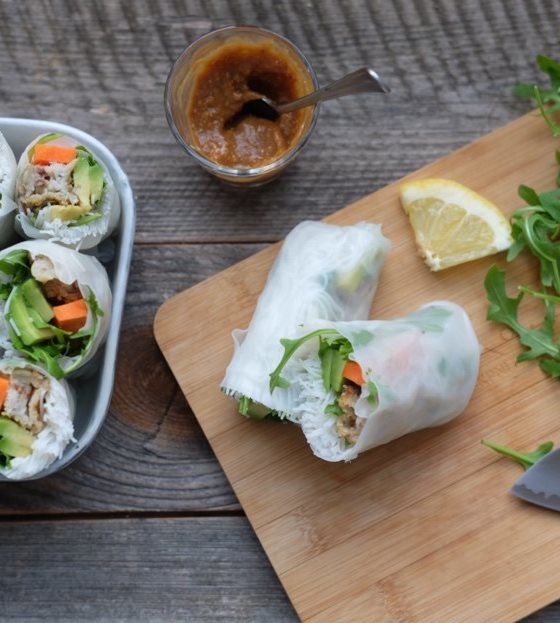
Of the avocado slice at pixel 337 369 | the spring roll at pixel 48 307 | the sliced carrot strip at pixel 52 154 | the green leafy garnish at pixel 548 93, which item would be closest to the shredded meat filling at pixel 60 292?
the spring roll at pixel 48 307

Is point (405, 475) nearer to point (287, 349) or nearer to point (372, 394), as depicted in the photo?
point (372, 394)

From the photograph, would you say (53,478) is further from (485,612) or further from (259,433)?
(485,612)

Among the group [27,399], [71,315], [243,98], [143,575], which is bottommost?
[143,575]

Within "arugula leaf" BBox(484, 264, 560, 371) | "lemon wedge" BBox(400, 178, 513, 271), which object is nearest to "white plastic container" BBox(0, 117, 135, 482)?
"lemon wedge" BBox(400, 178, 513, 271)

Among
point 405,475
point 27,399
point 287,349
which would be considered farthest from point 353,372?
point 27,399

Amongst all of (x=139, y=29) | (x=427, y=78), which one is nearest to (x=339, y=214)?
(x=427, y=78)

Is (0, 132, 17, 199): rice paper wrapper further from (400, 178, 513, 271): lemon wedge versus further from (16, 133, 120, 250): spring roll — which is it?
(400, 178, 513, 271): lemon wedge
